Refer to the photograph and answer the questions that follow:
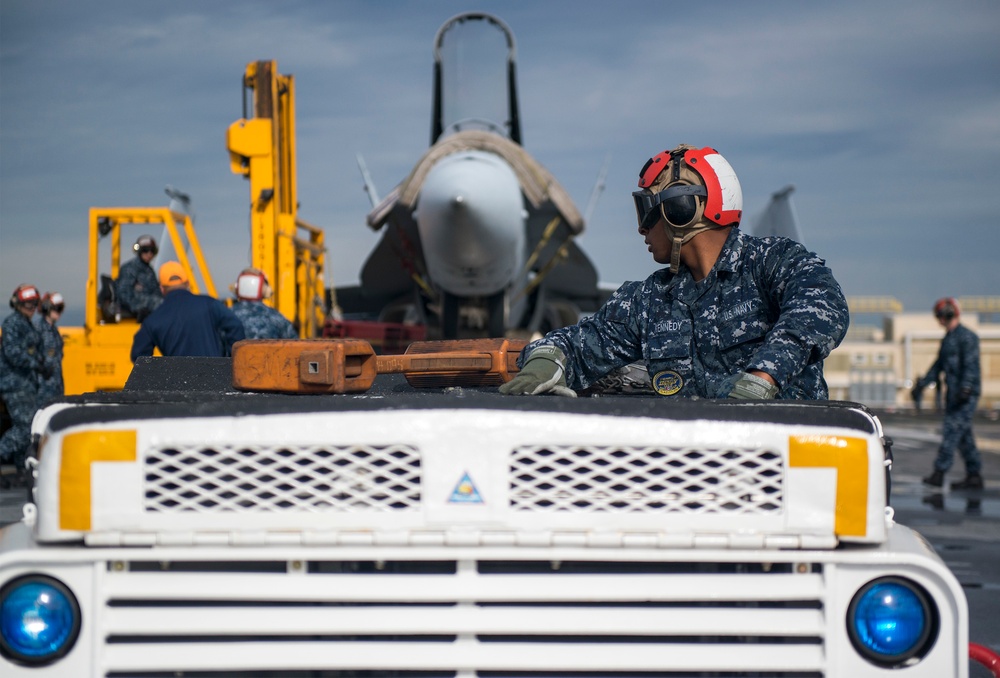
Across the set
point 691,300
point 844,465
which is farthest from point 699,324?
point 844,465

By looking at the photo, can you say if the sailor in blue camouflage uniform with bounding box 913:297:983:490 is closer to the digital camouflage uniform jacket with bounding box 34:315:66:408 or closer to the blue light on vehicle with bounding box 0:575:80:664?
the digital camouflage uniform jacket with bounding box 34:315:66:408

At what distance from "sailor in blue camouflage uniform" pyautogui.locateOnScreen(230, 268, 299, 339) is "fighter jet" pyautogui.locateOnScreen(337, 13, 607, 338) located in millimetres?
3363

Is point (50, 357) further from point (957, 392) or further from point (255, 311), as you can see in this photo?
point (957, 392)

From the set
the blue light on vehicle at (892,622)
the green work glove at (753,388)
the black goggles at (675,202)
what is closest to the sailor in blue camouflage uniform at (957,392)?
the black goggles at (675,202)

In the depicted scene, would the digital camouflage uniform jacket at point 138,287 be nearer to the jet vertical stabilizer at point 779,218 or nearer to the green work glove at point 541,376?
the green work glove at point 541,376

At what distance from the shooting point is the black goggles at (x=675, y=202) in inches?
106

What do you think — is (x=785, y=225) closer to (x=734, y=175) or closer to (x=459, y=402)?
(x=734, y=175)

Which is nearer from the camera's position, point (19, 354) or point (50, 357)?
point (19, 354)

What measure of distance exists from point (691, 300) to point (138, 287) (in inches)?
330

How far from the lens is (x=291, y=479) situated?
146 centimetres

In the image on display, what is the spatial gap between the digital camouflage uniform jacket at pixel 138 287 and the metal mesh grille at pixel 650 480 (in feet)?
29.9

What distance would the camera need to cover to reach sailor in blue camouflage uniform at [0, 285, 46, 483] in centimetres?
943

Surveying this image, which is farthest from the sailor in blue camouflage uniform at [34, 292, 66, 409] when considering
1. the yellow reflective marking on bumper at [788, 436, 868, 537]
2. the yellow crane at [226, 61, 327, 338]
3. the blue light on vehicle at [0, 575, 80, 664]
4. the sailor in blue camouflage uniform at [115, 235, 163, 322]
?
the yellow reflective marking on bumper at [788, 436, 868, 537]

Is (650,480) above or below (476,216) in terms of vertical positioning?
below
